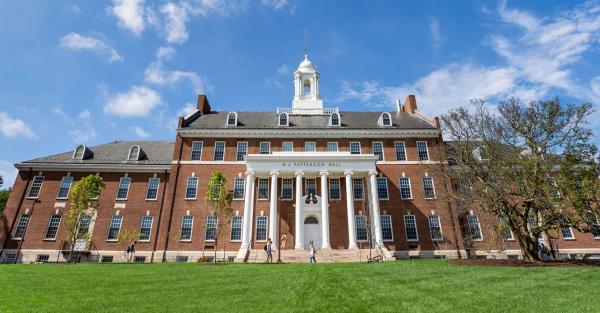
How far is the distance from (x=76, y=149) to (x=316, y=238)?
25545 mm

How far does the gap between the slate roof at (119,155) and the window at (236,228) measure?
9147 mm

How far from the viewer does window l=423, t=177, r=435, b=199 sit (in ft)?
96.4

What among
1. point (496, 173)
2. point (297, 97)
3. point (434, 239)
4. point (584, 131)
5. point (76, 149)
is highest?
point (297, 97)

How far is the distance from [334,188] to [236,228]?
9.58 meters

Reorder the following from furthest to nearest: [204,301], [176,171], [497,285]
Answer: [176,171] < [497,285] < [204,301]

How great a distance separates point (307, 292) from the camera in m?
9.34

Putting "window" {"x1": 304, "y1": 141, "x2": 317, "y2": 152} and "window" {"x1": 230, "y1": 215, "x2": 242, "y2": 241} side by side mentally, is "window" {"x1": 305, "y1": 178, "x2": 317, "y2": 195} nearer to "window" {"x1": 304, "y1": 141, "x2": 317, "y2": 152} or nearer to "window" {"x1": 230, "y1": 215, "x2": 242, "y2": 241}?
"window" {"x1": 304, "y1": 141, "x2": 317, "y2": 152}

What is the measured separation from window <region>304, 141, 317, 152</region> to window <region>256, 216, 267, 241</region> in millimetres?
7904

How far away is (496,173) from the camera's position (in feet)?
60.5

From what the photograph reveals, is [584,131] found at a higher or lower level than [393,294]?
higher

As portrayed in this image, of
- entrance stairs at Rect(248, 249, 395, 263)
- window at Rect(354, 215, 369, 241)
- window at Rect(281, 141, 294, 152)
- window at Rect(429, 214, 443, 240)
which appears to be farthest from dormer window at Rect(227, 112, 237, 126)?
window at Rect(429, 214, 443, 240)

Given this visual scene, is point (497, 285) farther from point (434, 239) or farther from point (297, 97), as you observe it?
point (297, 97)

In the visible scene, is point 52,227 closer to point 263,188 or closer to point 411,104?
point 263,188

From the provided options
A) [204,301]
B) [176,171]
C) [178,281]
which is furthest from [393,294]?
[176,171]
